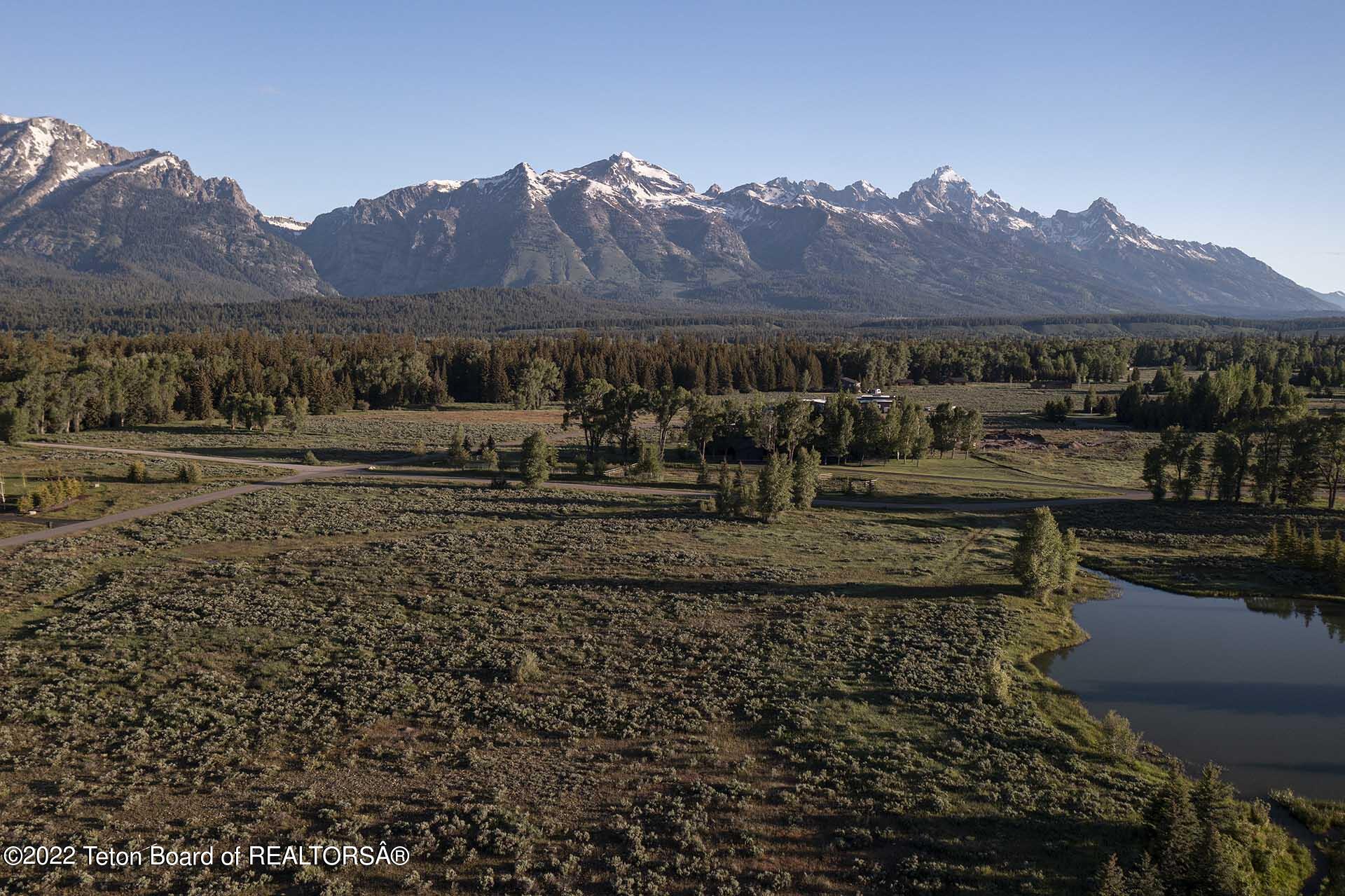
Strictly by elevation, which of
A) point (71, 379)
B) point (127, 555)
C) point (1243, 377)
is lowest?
point (127, 555)

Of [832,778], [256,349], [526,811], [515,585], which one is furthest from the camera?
[256,349]

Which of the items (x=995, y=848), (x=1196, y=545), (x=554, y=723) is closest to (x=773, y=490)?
(x=1196, y=545)

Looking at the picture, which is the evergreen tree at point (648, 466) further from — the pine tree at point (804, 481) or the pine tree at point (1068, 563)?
the pine tree at point (1068, 563)

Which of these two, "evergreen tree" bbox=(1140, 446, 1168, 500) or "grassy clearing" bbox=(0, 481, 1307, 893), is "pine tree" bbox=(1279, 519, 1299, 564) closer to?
"evergreen tree" bbox=(1140, 446, 1168, 500)

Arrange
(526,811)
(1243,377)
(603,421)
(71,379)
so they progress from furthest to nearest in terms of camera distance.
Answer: (1243,377) → (71,379) → (603,421) → (526,811)

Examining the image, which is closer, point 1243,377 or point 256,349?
point 1243,377

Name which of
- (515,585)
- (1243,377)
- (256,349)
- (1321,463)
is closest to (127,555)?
(515,585)

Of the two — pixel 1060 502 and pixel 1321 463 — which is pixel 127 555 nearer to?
pixel 1060 502

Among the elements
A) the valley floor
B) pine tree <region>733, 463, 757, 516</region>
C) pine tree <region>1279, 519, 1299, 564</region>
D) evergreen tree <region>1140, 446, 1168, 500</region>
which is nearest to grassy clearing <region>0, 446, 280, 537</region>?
the valley floor

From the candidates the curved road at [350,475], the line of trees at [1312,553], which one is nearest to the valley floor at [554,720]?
the curved road at [350,475]
